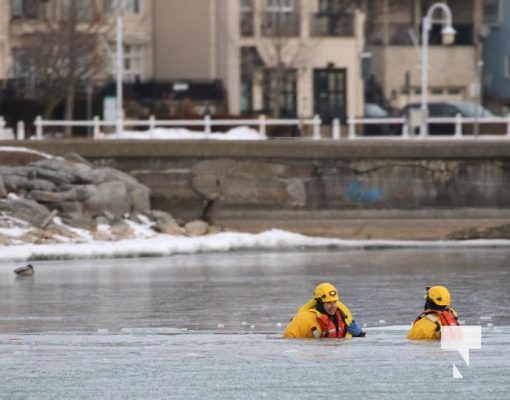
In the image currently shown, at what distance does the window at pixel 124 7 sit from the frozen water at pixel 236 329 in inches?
1127

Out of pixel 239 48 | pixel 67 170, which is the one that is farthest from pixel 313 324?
pixel 239 48

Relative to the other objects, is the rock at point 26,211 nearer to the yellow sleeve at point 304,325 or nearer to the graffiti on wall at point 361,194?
the graffiti on wall at point 361,194

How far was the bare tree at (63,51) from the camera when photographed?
57031 millimetres

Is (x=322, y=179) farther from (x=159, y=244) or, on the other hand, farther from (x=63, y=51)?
(x=63, y=51)

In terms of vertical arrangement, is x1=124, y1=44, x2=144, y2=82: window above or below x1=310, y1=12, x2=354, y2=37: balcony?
below

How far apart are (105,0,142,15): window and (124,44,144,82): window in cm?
133

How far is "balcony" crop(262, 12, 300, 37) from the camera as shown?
6456 cm

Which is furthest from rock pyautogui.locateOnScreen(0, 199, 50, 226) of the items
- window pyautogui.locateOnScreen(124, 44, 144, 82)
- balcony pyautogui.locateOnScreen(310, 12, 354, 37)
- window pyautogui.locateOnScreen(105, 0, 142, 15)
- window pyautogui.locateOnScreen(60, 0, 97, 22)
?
window pyautogui.locateOnScreen(124, 44, 144, 82)

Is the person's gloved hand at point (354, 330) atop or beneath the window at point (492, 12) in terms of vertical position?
beneath

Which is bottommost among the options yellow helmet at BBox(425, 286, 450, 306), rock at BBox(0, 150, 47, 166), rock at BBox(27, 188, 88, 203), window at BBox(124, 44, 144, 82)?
rock at BBox(27, 188, 88, 203)

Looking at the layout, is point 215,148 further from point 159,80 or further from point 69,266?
point 159,80

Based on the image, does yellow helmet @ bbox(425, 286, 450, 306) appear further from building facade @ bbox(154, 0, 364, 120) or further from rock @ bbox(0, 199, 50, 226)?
building facade @ bbox(154, 0, 364, 120)

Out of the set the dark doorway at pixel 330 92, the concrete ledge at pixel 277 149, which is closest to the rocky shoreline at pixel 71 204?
the concrete ledge at pixel 277 149

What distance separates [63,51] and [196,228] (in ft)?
60.5
